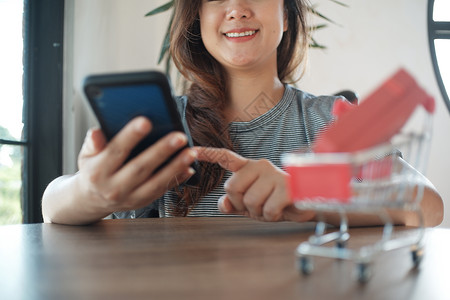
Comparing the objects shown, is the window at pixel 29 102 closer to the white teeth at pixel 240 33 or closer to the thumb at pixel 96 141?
the white teeth at pixel 240 33

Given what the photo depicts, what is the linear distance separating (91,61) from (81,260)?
1.95 metres

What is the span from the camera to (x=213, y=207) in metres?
1.03

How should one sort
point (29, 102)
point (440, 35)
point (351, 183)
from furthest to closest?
point (440, 35)
point (29, 102)
point (351, 183)

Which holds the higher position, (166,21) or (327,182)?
(166,21)

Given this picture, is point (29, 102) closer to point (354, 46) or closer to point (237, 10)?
point (237, 10)

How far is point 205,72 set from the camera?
121 centimetres

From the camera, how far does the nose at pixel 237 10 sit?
1092 millimetres

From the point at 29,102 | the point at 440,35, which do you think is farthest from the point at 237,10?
the point at 440,35

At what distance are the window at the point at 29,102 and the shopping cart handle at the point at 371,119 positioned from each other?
5.41 feet

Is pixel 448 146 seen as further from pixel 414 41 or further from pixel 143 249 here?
pixel 143 249

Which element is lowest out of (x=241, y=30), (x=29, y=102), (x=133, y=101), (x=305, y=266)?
(x=29, y=102)

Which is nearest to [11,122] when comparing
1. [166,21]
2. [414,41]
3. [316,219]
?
[166,21]

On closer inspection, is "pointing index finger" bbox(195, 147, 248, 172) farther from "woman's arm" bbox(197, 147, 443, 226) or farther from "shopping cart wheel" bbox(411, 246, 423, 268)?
"shopping cart wheel" bbox(411, 246, 423, 268)

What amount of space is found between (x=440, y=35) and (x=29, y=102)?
2.25m
